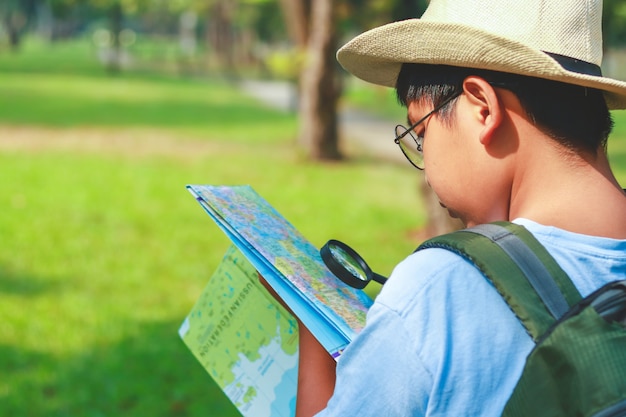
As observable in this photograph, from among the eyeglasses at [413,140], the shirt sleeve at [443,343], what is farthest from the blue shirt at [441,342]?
the eyeglasses at [413,140]

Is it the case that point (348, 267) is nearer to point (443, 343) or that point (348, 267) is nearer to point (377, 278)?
point (377, 278)

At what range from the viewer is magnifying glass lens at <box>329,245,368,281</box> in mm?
1571

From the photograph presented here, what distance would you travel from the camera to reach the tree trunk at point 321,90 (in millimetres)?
11016

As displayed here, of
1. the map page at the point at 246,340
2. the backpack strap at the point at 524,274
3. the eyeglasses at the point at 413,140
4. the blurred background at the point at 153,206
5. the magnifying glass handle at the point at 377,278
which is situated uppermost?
the eyeglasses at the point at 413,140

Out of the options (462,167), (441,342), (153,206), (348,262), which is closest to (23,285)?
(153,206)

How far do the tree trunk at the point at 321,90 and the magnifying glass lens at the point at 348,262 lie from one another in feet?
31.2

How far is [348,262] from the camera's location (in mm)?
1617

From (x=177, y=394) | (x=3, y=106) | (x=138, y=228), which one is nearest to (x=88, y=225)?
(x=138, y=228)

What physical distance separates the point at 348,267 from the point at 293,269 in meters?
0.12

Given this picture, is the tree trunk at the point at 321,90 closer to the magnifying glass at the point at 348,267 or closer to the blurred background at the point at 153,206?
the blurred background at the point at 153,206

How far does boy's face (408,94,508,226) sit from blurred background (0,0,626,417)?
269 centimetres

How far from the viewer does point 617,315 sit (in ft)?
3.82

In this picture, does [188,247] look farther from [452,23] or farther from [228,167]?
[452,23]

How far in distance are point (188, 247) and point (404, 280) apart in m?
5.51
